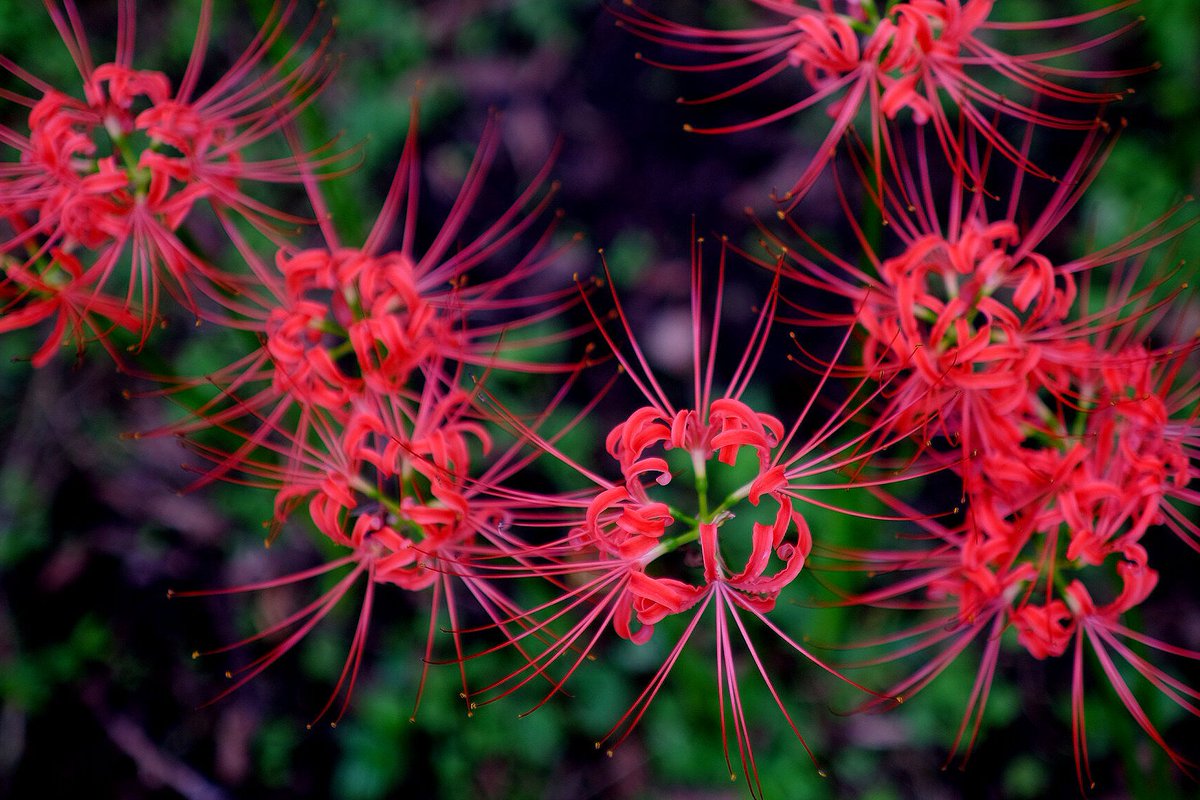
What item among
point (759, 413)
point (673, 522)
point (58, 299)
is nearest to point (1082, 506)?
point (759, 413)

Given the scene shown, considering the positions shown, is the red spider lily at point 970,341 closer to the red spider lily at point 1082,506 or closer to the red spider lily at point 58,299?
the red spider lily at point 1082,506

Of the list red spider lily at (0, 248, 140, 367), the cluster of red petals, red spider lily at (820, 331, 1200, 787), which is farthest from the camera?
red spider lily at (0, 248, 140, 367)

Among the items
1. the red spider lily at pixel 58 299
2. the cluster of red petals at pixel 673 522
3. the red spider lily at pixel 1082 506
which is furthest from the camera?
the red spider lily at pixel 58 299

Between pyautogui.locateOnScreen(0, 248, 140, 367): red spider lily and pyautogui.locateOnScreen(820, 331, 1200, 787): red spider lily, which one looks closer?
pyautogui.locateOnScreen(820, 331, 1200, 787): red spider lily

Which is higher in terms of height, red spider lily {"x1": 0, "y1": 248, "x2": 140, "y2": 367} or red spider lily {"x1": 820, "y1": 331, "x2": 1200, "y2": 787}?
red spider lily {"x1": 0, "y1": 248, "x2": 140, "y2": 367}

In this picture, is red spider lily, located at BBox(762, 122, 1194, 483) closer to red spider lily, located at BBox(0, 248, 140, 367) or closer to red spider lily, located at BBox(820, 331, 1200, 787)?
red spider lily, located at BBox(820, 331, 1200, 787)

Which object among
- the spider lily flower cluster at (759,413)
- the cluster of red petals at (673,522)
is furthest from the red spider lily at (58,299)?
the cluster of red petals at (673,522)

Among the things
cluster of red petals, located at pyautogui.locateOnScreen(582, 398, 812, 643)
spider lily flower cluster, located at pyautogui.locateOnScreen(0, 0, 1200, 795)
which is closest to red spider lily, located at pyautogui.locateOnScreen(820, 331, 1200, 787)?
spider lily flower cluster, located at pyautogui.locateOnScreen(0, 0, 1200, 795)

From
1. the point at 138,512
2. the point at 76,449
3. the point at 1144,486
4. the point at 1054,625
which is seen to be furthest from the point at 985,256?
the point at 76,449

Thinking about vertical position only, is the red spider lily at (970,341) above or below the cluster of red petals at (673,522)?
above

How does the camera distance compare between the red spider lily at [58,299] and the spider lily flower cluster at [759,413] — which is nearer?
the spider lily flower cluster at [759,413]

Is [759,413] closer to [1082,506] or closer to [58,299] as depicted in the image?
[1082,506]
